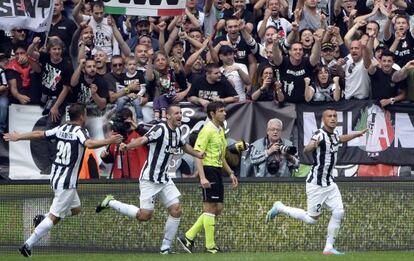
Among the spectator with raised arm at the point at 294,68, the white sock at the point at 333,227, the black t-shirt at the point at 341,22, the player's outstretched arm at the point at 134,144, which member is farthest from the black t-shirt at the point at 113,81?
the white sock at the point at 333,227

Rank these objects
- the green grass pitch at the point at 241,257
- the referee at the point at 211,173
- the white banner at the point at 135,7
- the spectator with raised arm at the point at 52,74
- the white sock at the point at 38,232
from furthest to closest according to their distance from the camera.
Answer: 1. the spectator with raised arm at the point at 52,74
2. the white banner at the point at 135,7
3. the referee at the point at 211,173
4. the white sock at the point at 38,232
5. the green grass pitch at the point at 241,257

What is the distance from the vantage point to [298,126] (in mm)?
20828

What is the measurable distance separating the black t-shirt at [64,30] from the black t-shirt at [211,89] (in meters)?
2.81

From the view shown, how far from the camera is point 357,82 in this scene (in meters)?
21.2

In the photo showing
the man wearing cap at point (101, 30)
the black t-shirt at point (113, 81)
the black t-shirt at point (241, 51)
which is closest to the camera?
the black t-shirt at point (113, 81)

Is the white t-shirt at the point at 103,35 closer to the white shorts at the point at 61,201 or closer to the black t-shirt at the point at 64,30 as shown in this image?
the black t-shirt at the point at 64,30

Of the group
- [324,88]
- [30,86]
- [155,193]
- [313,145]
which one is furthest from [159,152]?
[324,88]

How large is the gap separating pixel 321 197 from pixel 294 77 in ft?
10.8

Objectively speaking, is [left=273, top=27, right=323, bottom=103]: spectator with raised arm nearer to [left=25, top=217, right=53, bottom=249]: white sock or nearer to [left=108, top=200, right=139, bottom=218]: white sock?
[left=108, top=200, right=139, bottom=218]: white sock

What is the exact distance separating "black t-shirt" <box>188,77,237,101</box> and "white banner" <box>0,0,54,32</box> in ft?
9.71

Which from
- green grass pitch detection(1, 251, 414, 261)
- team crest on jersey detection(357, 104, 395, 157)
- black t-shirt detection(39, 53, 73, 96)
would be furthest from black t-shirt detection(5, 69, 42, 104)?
team crest on jersey detection(357, 104, 395, 157)

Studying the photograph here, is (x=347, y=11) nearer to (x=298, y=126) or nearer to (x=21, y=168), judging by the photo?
(x=298, y=126)

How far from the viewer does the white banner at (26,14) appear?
19.1 meters

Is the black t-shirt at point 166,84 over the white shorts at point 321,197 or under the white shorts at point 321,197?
over
